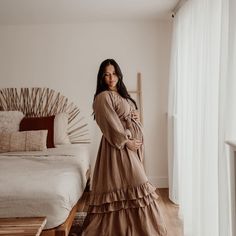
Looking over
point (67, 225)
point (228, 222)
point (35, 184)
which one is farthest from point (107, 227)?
point (228, 222)

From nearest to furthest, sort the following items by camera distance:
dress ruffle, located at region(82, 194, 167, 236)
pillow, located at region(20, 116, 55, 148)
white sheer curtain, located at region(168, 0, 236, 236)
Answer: white sheer curtain, located at region(168, 0, 236, 236)
dress ruffle, located at region(82, 194, 167, 236)
pillow, located at region(20, 116, 55, 148)

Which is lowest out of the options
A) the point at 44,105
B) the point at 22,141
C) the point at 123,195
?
the point at 123,195

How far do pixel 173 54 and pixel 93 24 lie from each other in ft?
4.03

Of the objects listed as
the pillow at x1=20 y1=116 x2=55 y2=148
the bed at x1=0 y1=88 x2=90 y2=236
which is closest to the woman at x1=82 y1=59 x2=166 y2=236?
the bed at x1=0 y1=88 x2=90 y2=236

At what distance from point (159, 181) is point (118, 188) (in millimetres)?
1874

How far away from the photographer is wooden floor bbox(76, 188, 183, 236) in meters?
2.91

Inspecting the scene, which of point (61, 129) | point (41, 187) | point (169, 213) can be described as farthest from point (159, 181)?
point (41, 187)

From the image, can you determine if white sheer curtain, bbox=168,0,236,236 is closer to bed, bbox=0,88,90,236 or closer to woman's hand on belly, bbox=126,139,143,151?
woman's hand on belly, bbox=126,139,143,151

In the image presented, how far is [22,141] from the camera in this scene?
142 inches

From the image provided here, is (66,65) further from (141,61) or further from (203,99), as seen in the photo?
(203,99)

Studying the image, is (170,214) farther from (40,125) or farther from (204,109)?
(40,125)

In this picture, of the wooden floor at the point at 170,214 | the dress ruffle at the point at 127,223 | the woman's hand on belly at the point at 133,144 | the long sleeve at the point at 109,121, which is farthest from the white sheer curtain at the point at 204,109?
the long sleeve at the point at 109,121

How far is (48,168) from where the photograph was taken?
9.22 ft

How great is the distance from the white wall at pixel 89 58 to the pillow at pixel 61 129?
0.31 metres
